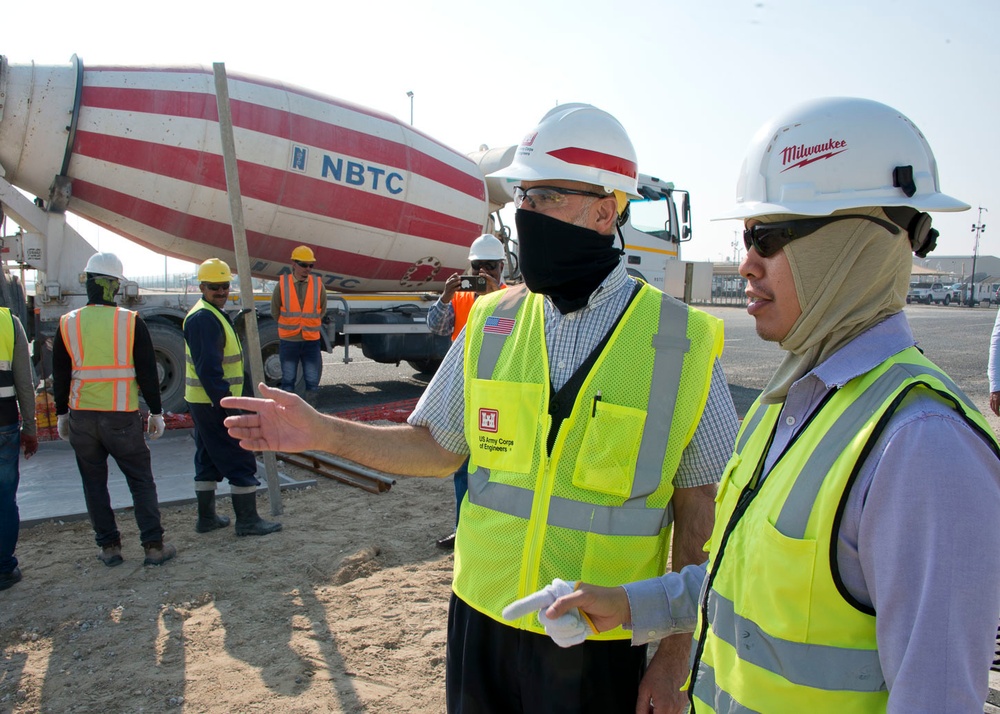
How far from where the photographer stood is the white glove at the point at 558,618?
143 cm

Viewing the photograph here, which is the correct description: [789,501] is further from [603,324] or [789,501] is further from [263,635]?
[263,635]

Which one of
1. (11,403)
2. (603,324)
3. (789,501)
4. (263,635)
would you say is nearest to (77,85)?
(11,403)

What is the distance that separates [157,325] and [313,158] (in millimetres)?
2863

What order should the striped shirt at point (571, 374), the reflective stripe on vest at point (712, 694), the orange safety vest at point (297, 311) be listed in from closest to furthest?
the reflective stripe on vest at point (712, 694)
the striped shirt at point (571, 374)
the orange safety vest at point (297, 311)

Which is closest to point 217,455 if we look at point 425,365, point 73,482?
point 73,482

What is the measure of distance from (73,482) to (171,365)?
120 inches

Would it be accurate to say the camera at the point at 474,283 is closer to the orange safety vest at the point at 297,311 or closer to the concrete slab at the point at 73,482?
the concrete slab at the point at 73,482

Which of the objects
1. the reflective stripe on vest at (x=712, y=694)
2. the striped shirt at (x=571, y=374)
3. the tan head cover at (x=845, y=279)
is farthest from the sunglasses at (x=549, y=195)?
the reflective stripe on vest at (x=712, y=694)

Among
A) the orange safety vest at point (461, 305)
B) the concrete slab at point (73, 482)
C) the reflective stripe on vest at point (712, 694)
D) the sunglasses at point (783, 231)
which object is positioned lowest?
the concrete slab at point (73, 482)

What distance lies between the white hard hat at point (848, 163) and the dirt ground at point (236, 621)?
279 cm

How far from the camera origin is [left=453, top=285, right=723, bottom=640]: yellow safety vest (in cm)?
184

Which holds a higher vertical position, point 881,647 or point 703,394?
point 703,394

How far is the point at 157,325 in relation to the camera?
9.25 m

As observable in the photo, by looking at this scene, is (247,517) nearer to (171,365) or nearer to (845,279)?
(171,365)
